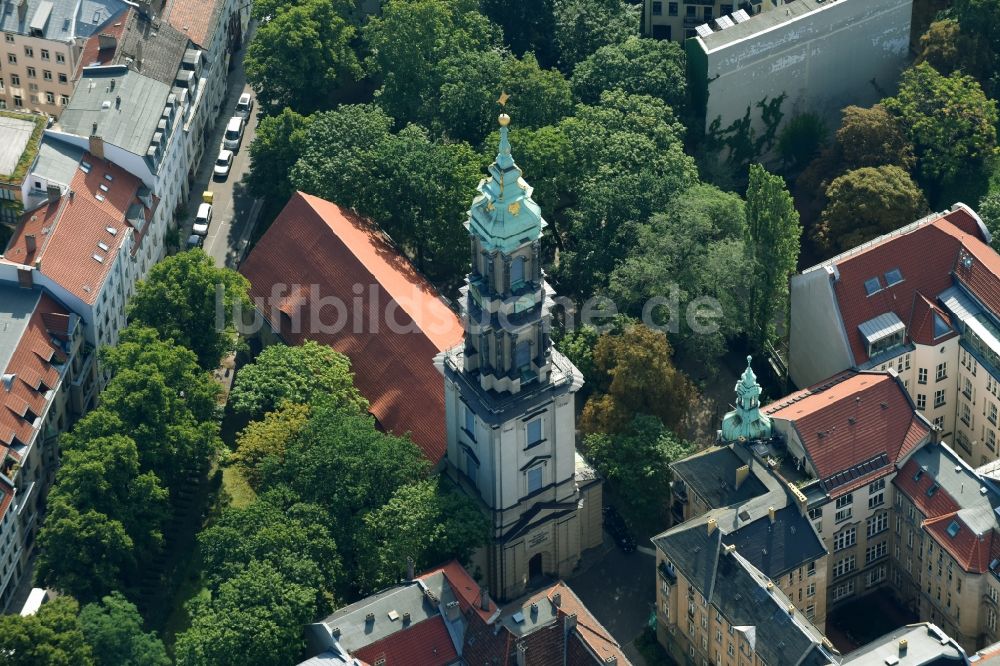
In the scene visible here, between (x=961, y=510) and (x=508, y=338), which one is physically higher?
(x=508, y=338)

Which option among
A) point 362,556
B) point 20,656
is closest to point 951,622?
point 362,556

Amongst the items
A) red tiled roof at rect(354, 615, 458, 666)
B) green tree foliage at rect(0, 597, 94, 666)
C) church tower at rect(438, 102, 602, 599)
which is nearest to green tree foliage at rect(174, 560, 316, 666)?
red tiled roof at rect(354, 615, 458, 666)

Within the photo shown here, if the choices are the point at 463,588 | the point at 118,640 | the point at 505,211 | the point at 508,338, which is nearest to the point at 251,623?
the point at 118,640

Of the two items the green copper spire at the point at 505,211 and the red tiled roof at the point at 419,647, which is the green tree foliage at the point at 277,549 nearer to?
the red tiled roof at the point at 419,647

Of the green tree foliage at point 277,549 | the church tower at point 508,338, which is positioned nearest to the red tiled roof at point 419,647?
the green tree foliage at point 277,549

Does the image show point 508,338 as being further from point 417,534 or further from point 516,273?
point 417,534

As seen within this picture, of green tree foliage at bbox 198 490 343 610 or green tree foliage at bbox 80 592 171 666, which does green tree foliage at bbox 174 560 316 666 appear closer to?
green tree foliage at bbox 198 490 343 610

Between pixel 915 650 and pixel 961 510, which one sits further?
pixel 961 510
